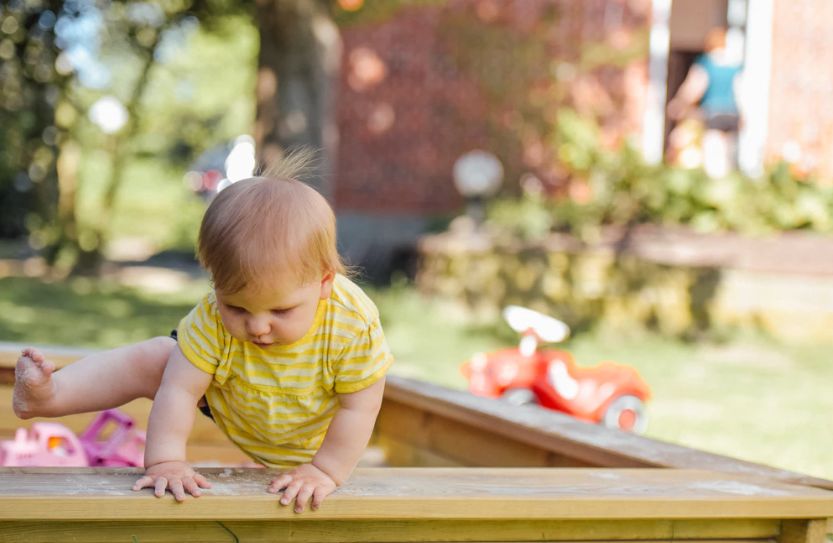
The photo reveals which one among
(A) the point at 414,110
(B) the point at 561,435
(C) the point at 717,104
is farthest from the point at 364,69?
(B) the point at 561,435

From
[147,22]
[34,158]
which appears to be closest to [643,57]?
[147,22]

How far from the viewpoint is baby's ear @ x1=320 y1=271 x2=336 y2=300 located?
2137 mm

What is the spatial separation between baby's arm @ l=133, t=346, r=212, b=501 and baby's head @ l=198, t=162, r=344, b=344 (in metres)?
0.19

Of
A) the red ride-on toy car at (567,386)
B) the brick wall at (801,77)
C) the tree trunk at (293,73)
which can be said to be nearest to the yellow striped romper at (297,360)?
the red ride-on toy car at (567,386)

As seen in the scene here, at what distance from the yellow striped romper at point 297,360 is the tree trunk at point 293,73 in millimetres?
5951

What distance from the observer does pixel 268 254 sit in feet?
6.43

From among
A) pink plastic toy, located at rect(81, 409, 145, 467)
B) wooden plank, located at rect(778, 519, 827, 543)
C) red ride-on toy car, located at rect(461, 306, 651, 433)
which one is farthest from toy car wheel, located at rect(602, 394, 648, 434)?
wooden plank, located at rect(778, 519, 827, 543)

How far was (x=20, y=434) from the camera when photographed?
3.14m

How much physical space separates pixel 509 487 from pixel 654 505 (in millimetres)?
268

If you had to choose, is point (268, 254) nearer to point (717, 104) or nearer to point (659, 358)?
point (659, 358)

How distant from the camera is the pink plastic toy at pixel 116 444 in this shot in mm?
3091

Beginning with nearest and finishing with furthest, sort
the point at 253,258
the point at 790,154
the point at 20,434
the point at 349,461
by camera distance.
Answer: the point at 253,258, the point at 349,461, the point at 20,434, the point at 790,154

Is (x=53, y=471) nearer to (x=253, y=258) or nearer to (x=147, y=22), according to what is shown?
(x=253, y=258)

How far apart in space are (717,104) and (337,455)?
9.16 meters
